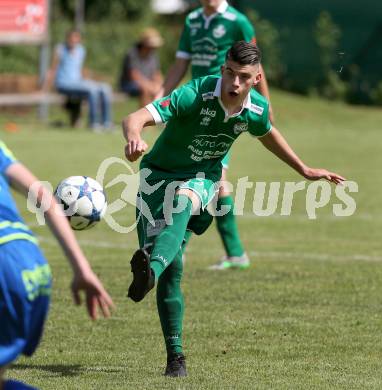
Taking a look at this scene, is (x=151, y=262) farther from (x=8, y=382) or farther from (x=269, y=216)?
(x=269, y=216)

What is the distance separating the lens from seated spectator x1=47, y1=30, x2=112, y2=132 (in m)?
22.8

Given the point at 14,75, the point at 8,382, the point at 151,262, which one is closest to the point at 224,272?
the point at 151,262

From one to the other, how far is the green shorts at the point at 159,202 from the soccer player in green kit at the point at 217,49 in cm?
305

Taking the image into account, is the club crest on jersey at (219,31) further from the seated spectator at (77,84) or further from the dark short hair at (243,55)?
the seated spectator at (77,84)

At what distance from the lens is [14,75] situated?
27.5 meters

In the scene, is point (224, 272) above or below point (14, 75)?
above

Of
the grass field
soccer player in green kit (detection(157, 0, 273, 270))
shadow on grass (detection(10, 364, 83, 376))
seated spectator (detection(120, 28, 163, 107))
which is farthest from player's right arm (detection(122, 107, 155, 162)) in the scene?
seated spectator (detection(120, 28, 163, 107))

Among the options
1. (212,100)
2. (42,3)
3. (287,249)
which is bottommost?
(42,3)

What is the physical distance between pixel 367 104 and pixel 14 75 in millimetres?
9976

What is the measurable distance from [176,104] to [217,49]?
12.3ft

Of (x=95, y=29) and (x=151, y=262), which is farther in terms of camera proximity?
(x=95, y=29)

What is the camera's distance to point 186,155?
615 cm

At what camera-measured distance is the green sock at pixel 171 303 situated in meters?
5.86

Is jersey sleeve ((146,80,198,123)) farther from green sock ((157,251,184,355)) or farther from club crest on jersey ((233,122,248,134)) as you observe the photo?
green sock ((157,251,184,355))
